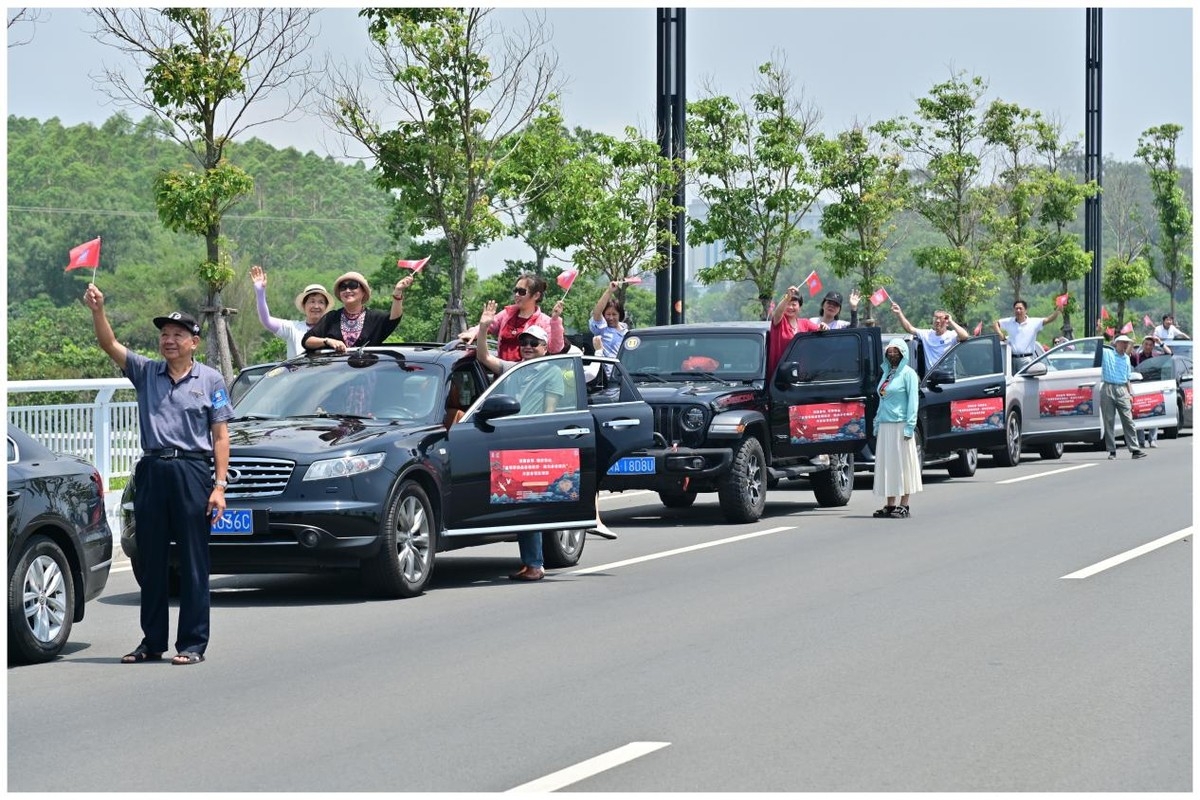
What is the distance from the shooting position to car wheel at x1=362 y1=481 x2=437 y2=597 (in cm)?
1205

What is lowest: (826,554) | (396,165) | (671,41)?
(826,554)

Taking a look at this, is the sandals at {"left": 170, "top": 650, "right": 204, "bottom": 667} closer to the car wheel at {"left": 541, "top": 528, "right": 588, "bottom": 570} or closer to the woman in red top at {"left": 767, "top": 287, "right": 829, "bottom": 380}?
the car wheel at {"left": 541, "top": 528, "right": 588, "bottom": 570}

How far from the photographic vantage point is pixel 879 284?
1879 inches

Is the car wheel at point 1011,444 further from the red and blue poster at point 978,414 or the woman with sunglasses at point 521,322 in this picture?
the woman with sunglasses at point 521,322

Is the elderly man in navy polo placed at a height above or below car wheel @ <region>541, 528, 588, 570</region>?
above

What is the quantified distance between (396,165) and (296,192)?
372 ft

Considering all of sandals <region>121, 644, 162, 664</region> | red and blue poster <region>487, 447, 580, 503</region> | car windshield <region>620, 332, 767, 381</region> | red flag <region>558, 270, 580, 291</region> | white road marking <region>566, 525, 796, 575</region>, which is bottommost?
white road marking <region>566, 525, 796, 575</region>

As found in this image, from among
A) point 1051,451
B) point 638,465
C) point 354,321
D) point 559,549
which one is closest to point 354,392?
point 354,321

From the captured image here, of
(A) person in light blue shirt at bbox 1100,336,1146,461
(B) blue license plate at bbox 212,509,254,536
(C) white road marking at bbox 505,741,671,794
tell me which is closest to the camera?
(C) white road marking at bbox 505,741,671,794

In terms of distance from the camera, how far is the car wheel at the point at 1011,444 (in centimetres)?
2697

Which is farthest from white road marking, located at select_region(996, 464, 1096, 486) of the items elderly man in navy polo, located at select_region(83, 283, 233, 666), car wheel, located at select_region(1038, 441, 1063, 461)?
elderly man in navy polo, located at select_region(83, 283, 233, 666)

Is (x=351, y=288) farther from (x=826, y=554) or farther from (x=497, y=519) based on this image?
(x=826, y=554)

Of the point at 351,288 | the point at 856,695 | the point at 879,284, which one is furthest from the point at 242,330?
the point at 856,695

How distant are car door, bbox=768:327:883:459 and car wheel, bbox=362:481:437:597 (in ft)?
21.3
